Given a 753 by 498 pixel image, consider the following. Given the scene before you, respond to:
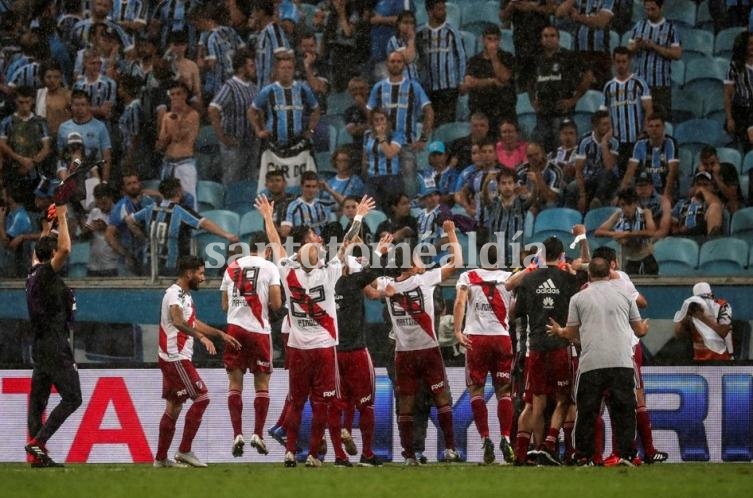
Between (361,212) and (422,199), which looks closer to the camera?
(361,212)

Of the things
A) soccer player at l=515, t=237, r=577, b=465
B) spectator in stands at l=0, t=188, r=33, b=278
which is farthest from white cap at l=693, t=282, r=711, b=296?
spectator in stands at l=0, t=188, r=33, b=278

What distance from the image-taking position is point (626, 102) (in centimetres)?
1881

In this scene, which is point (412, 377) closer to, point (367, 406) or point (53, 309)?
point (367, 406)

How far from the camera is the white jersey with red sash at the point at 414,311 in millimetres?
12664

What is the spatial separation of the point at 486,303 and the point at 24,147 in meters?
9.70

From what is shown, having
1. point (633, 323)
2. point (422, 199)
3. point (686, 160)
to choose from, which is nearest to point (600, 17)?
point (686, 160)

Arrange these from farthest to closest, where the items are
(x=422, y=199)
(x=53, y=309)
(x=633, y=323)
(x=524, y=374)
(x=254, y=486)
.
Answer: (x=422, y=199)
(x=524, y=374)
(x=53, y=309)
(x=633, y=323)
(x=254, y=486)

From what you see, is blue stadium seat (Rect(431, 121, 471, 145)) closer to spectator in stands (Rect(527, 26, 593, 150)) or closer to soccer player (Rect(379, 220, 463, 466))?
spectator in stands (Rect(527, 26, 593, 150))

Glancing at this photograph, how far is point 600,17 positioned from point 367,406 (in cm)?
961

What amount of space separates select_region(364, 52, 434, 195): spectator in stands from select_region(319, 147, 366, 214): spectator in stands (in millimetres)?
1039

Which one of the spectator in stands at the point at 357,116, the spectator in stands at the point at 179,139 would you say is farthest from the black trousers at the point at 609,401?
the spectator in stands at the point at 179,139

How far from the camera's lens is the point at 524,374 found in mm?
13156

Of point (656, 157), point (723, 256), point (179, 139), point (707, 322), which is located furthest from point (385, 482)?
point (179, 139)

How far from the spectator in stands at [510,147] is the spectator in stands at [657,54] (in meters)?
2.28
